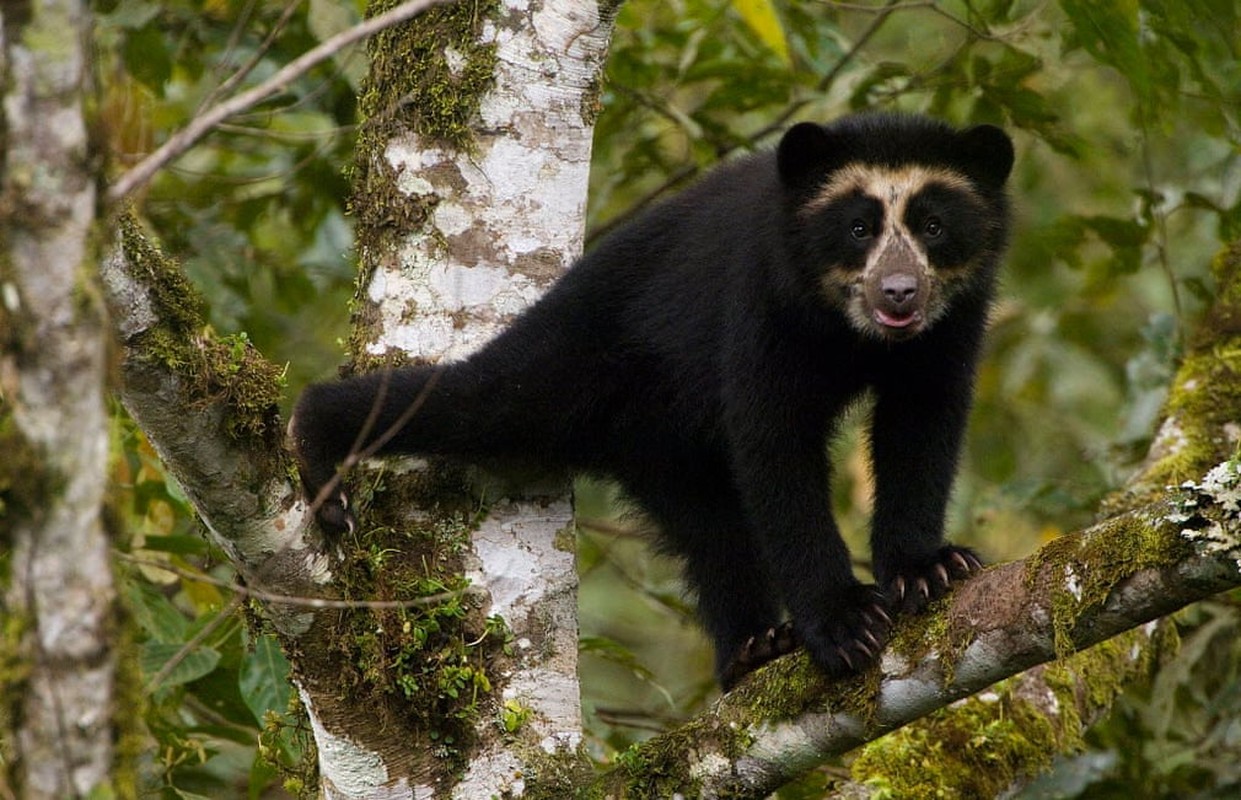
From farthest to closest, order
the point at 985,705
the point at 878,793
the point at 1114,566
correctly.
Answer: the point at 985,705
the point at 878,793
the point at 1114,566

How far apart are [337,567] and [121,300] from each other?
1027mm

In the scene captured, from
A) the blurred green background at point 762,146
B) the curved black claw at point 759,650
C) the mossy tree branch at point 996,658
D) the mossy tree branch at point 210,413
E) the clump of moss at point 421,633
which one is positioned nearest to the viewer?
the mossy tree branch at point 996,658

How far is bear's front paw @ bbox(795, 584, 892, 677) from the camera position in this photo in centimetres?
373

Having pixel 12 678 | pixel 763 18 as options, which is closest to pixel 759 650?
pixel 763 18

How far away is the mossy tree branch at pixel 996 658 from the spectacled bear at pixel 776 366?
45cm

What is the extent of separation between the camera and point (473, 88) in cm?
447

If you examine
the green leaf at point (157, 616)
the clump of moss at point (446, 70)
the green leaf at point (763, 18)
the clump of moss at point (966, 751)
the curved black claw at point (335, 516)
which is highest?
the clump of moss at point (446, 70)

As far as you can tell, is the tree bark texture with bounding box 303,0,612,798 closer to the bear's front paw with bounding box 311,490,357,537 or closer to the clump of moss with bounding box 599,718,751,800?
the bear's front paw with bounding box 311,490,357,537

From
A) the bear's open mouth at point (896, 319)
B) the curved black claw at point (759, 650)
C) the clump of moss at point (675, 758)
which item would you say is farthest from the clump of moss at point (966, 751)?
the bear's open mouth at point (896, 319)

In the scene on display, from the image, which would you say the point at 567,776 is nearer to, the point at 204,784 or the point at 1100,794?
the point at 204,784

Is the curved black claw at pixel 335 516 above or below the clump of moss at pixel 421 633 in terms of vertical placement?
above

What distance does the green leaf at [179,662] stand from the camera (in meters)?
4.81

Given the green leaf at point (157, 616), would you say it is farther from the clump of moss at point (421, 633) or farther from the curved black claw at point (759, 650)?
the curved black claw at point (759, 650)

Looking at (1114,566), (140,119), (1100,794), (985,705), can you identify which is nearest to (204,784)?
(140,119)
